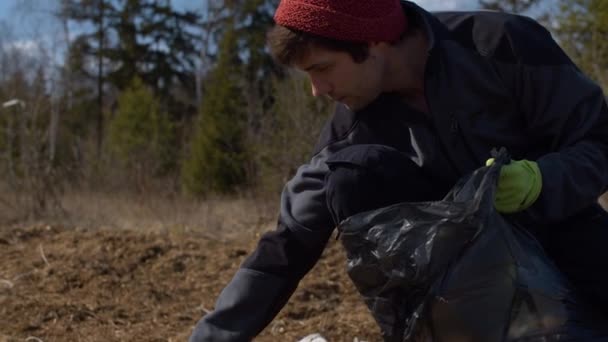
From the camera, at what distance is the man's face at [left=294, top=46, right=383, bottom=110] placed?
1951 mm

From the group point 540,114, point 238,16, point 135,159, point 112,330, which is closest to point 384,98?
point 540,114

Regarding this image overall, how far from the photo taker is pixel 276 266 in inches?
84.3

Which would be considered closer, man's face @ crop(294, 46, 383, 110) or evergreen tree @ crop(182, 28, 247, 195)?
man's face @ crop(294, 46, 383, 110)

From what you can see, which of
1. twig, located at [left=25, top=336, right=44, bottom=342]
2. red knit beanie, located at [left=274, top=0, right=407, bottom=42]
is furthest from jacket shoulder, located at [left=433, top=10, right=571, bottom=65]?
twig, located at [left=25, top=336, right=44, bottom=342]

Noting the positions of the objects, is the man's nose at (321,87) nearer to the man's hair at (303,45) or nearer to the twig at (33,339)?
the man's hair at (303,45)

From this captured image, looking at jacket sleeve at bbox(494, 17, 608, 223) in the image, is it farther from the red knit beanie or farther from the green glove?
the red knit beanie

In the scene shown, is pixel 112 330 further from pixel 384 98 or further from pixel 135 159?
pixel 135 159

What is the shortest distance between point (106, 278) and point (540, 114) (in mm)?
2980

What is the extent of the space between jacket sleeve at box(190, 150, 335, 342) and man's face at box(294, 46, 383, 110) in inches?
8.1

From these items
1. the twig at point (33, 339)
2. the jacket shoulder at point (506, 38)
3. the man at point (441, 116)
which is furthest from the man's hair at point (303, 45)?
the twig at point (33, 339)

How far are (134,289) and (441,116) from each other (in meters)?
2.65

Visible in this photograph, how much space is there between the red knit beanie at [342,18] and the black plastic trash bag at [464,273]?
0.40 m

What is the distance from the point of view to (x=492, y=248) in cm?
180

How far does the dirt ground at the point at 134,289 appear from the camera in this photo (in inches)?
133
